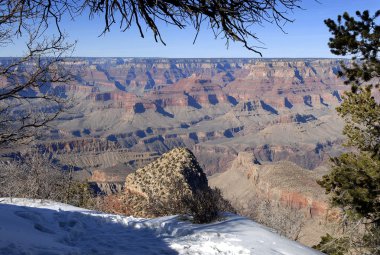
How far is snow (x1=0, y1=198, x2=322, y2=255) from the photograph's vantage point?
630cm

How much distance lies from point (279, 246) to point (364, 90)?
7128mm

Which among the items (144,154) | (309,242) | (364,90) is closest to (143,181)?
(364,90)

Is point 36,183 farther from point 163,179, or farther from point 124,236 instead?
point 124,236

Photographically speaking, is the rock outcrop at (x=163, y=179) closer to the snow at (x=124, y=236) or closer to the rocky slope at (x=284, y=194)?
the rocky slope at (x=284, y=194)

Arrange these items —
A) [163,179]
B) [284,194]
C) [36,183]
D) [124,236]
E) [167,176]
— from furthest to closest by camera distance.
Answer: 1. [284,194]
2. [167,176]
3. [163,179]
4. [36,183]
5. [124,236]

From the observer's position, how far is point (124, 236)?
762 centimetres

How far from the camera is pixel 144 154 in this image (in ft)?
521

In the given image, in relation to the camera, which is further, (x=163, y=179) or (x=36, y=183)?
(x=163, y=179)

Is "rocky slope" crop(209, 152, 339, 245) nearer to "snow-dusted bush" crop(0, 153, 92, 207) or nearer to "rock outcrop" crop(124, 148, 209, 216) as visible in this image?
"rock outcrop" crop(124, 148, 209, 216)

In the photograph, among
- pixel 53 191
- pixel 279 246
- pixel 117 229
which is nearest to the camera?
pixel 279 246

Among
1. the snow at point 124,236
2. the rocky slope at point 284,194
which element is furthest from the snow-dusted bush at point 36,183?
the rocky slope at point 284,194

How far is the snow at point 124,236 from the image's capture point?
630cm

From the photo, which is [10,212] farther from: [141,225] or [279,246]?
[279,246]

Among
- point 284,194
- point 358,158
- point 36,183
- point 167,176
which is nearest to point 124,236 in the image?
point 358,158
